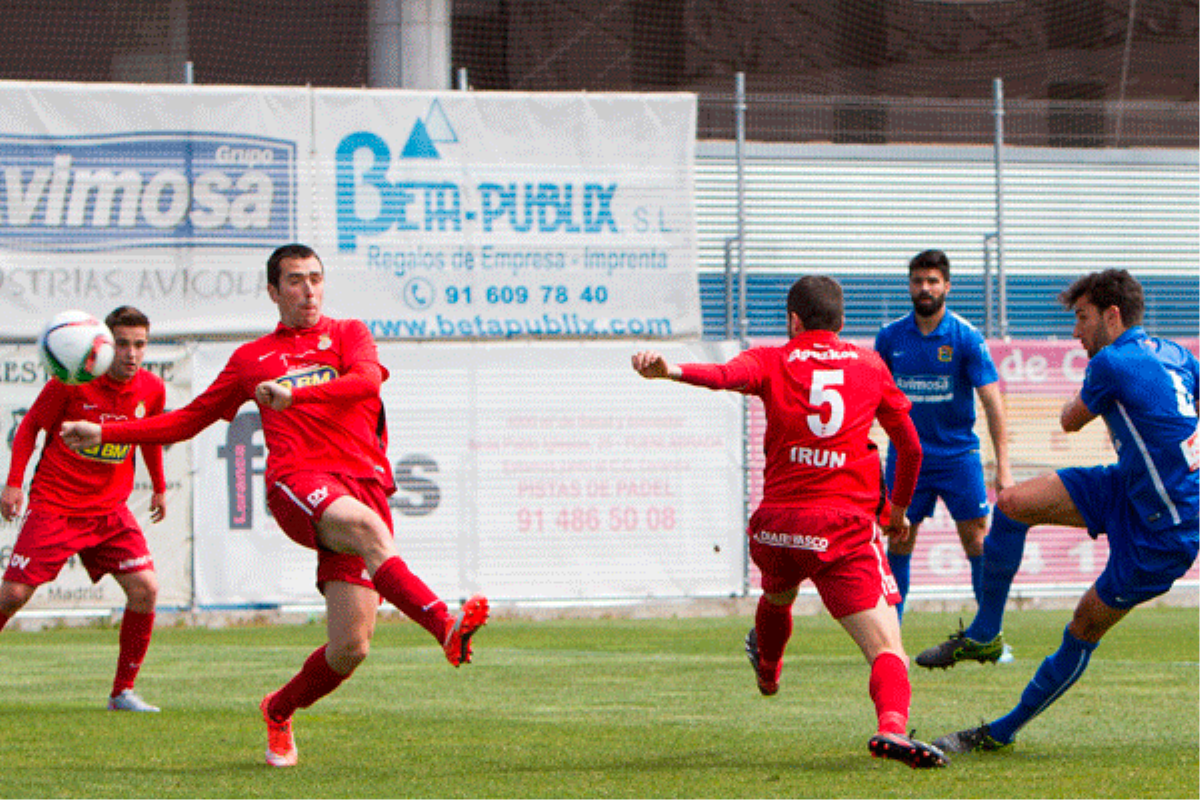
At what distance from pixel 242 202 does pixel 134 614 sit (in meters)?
7.18

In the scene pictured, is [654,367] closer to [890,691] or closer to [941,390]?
[890,691]

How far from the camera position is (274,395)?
6004 millimetres

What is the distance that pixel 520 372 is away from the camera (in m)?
15.8

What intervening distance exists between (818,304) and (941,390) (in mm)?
4060

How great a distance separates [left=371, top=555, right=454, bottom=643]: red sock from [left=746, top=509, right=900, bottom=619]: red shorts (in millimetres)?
1282

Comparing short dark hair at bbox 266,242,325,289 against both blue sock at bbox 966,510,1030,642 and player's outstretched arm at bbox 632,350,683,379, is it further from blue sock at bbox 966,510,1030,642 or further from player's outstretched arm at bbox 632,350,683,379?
blue sock at bbox 966,510,1030,642

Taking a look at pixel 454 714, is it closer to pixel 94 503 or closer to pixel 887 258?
pixel 94 503

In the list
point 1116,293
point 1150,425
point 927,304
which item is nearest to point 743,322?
point 927,304

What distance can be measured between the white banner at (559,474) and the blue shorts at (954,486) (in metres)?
5.55

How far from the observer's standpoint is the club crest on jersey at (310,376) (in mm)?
6520

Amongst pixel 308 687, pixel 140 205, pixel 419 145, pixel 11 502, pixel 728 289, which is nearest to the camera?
pixel 308 687

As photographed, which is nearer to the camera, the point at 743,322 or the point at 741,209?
the point at 743,322

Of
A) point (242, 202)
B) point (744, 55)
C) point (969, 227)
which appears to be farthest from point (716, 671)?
point (744, 55)

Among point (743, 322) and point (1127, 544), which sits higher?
point (743, 322)
